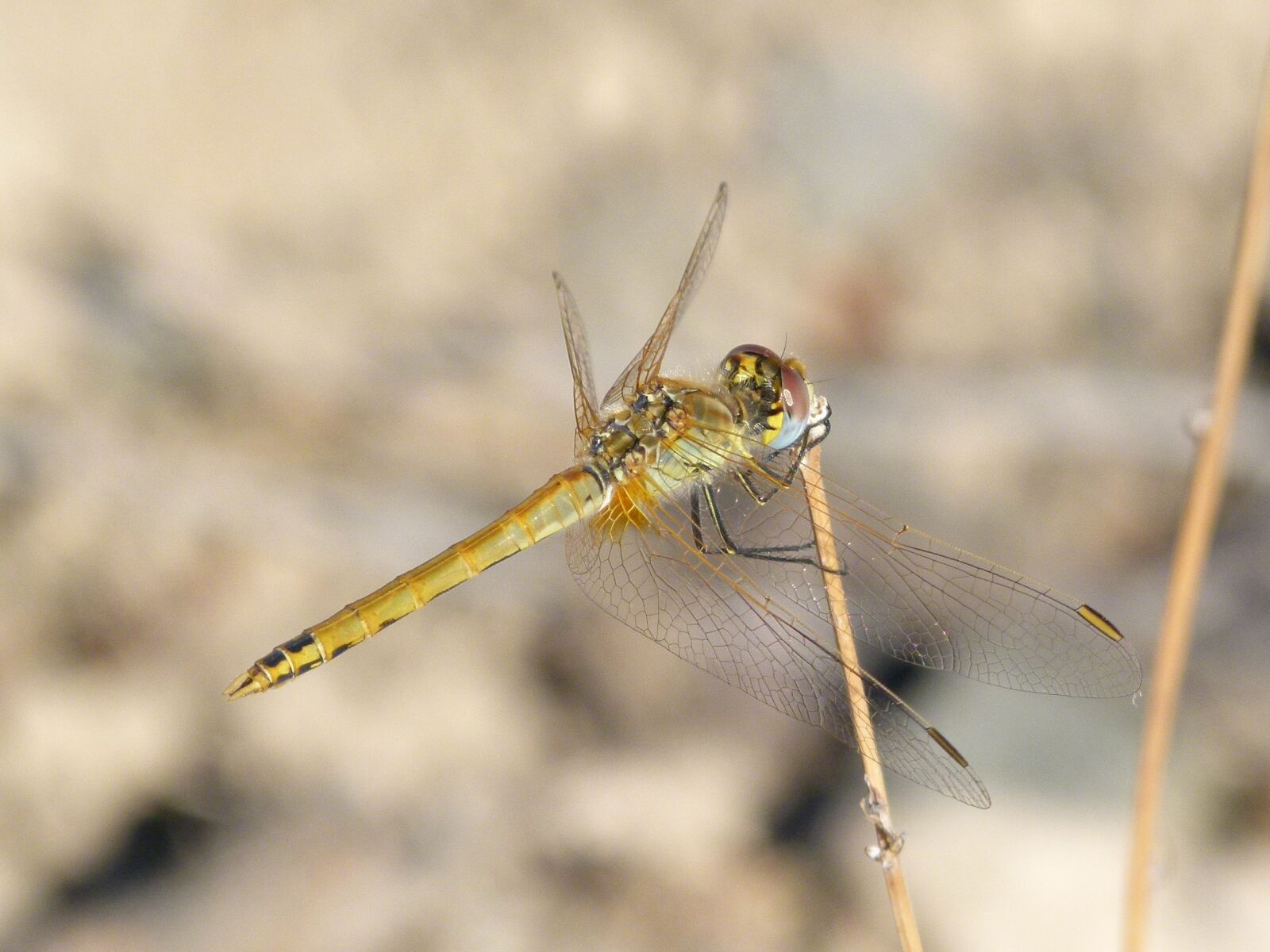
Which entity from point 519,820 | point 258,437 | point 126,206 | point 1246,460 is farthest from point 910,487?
point 126,206

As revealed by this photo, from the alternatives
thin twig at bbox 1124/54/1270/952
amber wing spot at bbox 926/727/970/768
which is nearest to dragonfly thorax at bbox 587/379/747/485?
amber wing spot at bbox 926/727/970/768

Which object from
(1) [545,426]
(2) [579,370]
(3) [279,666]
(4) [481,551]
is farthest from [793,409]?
(1) [545,426]

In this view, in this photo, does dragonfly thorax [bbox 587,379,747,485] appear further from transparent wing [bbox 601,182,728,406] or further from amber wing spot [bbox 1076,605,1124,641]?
amber wing spot [bbox 1076,605,1124,641]

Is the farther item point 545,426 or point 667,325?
point 545,426

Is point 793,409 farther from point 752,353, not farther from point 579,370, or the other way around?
point 579,370

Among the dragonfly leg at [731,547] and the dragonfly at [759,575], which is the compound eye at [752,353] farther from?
the dragonfly leg at [731,547]

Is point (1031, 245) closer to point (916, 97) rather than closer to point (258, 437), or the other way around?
point (916, 97)

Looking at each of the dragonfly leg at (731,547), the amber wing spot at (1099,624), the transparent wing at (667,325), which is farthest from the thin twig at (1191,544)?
the transparent wing at (667,325)
